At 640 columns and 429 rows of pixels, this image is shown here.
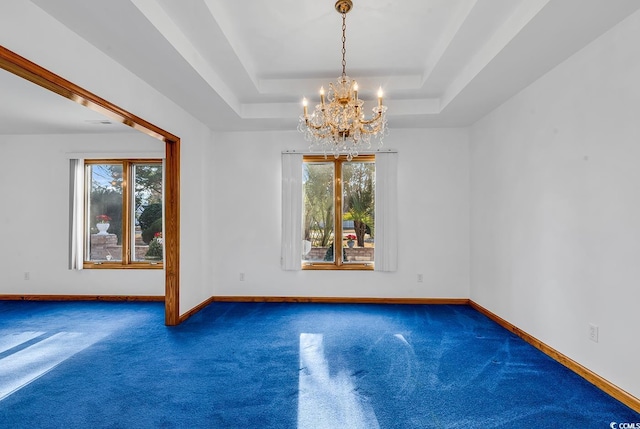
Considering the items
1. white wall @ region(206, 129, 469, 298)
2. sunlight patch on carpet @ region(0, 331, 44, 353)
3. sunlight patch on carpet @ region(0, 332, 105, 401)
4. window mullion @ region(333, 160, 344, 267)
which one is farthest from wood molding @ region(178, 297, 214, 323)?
window mullion @ region(333, 160, 344, 267)

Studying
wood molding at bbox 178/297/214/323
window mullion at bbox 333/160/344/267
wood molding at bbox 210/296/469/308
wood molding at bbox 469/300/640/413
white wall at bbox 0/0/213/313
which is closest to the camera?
white wall at bbox 0/0/213/313

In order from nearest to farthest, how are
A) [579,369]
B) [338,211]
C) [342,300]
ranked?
[579,369] → [342,300] → [338,211]

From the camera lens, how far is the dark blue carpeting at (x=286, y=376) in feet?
6.84

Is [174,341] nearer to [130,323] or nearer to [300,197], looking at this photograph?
[130,323]

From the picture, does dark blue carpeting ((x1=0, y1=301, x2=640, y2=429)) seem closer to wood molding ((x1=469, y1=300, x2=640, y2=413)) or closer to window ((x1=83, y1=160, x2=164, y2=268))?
wood molding ((x1=469, y1=300, x2=640, y2=413))

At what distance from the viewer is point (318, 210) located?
500cm

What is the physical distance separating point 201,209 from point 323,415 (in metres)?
3.30

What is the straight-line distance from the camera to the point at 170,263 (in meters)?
3.80

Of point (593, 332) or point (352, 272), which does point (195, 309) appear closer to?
point (352, 272)

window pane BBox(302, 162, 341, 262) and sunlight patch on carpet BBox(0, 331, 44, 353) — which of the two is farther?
window pane BBox(302, 162, 341, 262)

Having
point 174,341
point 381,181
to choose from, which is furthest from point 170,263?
point 381,181

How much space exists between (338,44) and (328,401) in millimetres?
3060

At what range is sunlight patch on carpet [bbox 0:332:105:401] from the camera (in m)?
2.57

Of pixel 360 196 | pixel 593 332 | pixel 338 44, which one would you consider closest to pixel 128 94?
pixel 338 44
